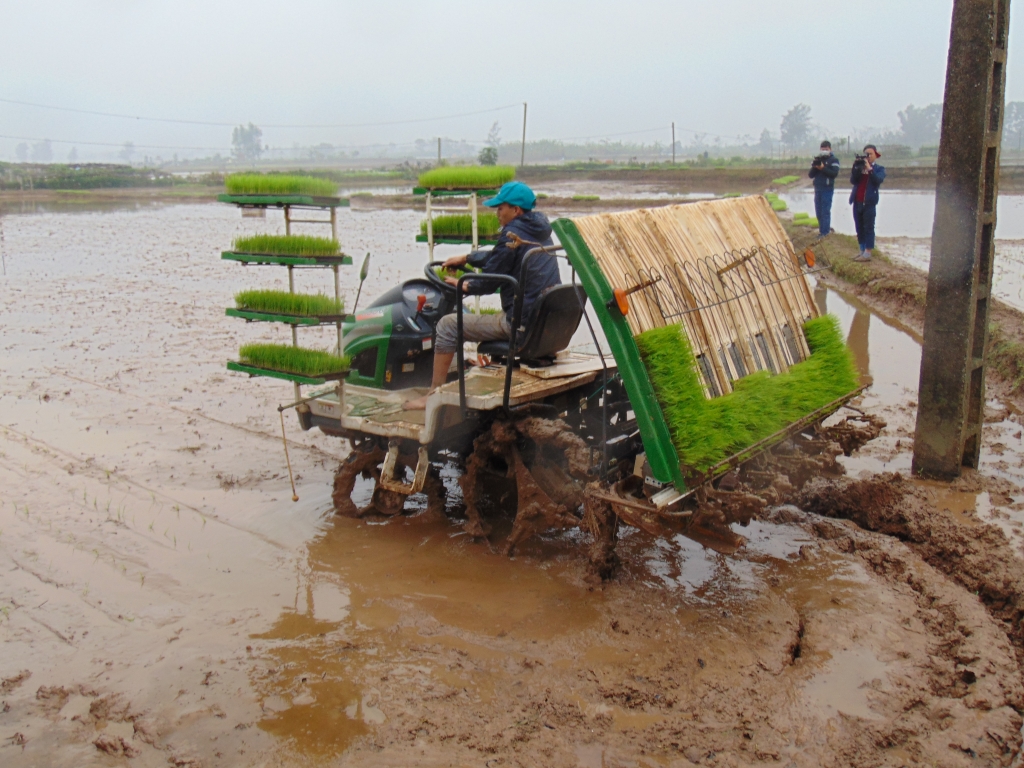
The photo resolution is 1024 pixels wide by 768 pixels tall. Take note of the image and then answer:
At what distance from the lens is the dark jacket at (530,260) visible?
5.21 meters

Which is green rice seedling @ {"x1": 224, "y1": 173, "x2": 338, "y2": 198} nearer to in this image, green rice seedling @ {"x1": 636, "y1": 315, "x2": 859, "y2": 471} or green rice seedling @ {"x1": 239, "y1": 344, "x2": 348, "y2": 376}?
green rice seedling @ {"x1": 239, "y1": 344, "x2": 348, "y2": 376}

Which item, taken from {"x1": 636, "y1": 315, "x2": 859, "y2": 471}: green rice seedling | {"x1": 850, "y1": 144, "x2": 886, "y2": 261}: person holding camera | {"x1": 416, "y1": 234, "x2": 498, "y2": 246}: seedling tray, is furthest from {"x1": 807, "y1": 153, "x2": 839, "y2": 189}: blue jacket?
{"x1": 636, "y1": 315, "x2": 859, "y2": 471}: green rice seedling

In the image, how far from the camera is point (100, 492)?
6.46m

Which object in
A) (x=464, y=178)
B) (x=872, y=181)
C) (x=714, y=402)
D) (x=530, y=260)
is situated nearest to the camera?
(x=714, y=402)

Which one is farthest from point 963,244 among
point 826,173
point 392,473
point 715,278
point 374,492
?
point 826,173

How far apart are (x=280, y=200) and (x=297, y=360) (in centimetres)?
104

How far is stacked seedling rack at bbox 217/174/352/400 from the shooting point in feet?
18.4

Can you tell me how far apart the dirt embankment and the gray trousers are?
3799 millimetres

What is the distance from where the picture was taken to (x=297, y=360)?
18.5ft

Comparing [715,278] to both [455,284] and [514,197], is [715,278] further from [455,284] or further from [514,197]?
[455,284]

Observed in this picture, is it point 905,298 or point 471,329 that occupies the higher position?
point 471,329

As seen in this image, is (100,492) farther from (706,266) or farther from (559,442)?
(706,266)

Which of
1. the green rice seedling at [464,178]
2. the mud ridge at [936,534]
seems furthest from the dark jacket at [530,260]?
the mud ridge at [936,534]

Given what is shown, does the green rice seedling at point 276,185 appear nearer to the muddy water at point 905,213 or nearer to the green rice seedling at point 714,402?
the green rice seedling at point 714,402
